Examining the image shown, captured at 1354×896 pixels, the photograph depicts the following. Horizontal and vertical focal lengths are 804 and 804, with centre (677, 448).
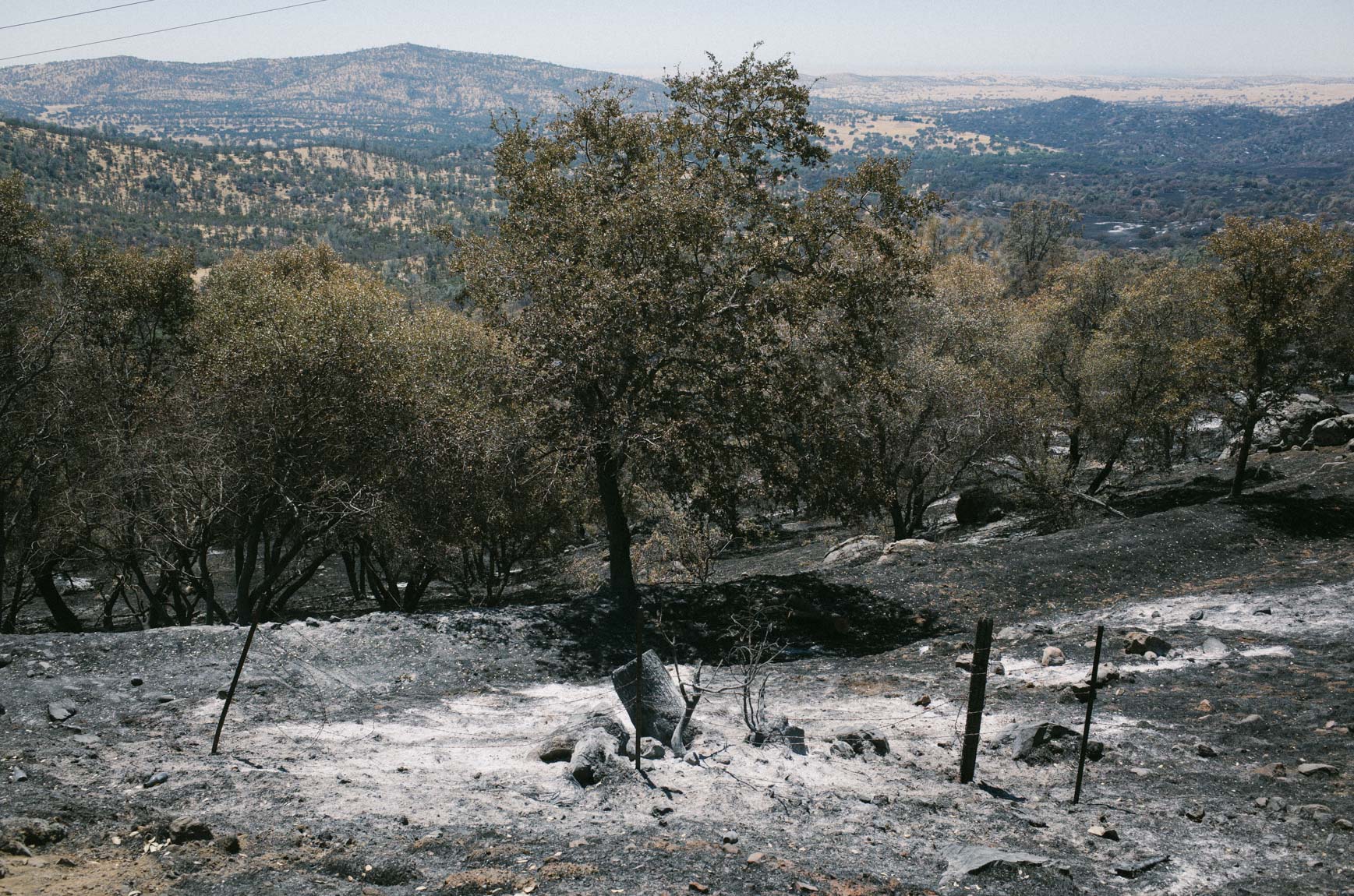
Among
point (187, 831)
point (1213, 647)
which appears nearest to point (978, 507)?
point (1213, 647)

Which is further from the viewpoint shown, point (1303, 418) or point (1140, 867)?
point (1303, 418)

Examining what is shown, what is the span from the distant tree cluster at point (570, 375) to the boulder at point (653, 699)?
15.0ft

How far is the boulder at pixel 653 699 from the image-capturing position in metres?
9.75

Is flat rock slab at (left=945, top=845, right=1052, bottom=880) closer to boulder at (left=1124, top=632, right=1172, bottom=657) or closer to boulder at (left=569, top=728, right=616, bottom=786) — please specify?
boulder at (left=569, top=728, right=616, bottom=786)

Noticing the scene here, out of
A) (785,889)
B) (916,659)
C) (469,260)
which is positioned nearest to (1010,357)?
(916,659)

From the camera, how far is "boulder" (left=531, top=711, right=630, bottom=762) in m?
9.22

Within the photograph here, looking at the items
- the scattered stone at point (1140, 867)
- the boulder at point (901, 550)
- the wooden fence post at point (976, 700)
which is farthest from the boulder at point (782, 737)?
the boulder at point (901, 550)

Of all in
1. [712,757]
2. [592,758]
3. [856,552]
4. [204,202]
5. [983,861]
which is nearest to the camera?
[983,861]

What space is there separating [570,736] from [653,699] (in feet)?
3.66

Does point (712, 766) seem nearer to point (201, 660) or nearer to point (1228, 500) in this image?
point (201, 660)

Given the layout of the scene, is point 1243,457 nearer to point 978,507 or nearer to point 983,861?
point 978,507

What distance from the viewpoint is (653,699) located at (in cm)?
982

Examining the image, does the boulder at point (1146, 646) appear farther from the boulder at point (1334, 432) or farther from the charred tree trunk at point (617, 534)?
the boulder at point (1334, 432)

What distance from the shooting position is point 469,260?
51.8 ft
